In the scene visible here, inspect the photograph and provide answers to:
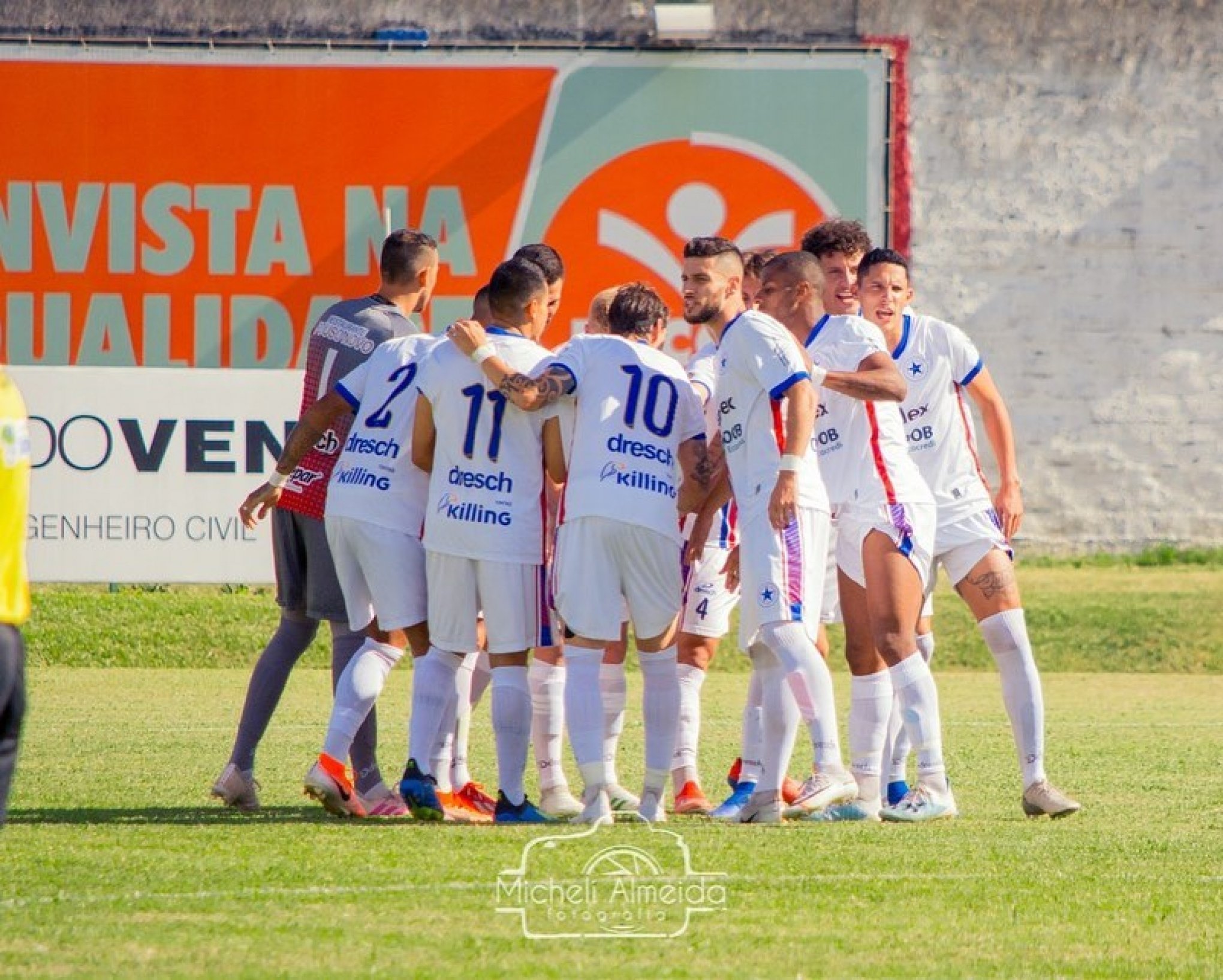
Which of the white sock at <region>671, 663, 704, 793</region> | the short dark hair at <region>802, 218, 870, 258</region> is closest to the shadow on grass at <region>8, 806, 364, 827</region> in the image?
the white sock at <region>671, 663, 704, 793</region>

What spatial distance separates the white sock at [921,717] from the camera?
7848mm

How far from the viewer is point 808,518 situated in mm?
7598

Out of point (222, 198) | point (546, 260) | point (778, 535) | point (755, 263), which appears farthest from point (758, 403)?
point (222, 198)

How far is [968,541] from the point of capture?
8.23m

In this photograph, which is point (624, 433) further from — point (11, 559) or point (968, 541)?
point (11, 559)

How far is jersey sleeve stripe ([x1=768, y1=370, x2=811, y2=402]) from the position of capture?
7418mm

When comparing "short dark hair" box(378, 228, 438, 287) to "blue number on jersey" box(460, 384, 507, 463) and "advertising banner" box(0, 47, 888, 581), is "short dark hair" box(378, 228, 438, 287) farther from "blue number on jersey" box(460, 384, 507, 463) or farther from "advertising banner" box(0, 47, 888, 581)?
"advertising banner" box(0, 47, 888, 581)

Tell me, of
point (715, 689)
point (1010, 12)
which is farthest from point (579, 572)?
point (1010, 12)

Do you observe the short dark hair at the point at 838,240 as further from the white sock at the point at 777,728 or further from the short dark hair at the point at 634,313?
the white sock at the point at 777,728

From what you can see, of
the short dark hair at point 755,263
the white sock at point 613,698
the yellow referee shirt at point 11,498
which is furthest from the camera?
the short dark hair at point 755,263

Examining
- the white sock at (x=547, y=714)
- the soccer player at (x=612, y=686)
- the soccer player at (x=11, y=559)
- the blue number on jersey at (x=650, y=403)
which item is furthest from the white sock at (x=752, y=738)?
the soccer player at (x=11, y=559)

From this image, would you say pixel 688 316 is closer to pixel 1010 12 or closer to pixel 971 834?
pixel 971 834

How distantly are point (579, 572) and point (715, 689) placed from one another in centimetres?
747

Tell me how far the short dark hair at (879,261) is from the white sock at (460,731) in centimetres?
217
